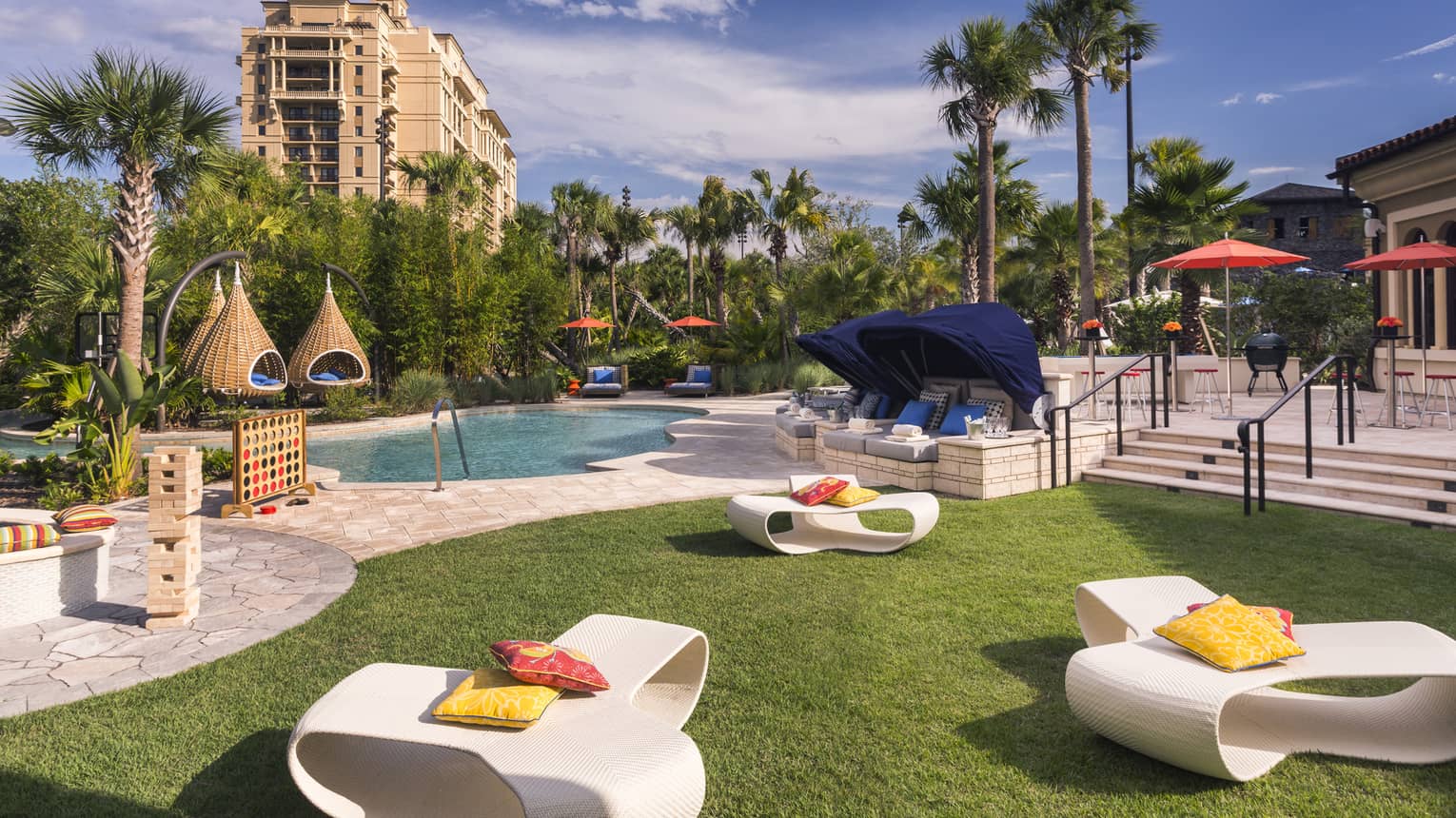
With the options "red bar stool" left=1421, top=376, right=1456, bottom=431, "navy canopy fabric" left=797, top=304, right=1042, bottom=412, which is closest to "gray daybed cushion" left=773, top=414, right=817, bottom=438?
"navy canopy fabric" left=797, top=304, right=1042, bottom=412

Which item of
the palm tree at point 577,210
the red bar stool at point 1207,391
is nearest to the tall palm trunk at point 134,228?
the red bar stool at point 1207,391

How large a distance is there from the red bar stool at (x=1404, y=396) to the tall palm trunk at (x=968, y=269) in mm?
9439

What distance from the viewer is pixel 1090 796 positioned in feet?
9.20

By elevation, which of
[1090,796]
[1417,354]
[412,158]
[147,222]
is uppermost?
[412,158]

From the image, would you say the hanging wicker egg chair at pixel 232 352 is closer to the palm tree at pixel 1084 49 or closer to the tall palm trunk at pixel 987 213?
the tall palm trunk at pixel 987 213

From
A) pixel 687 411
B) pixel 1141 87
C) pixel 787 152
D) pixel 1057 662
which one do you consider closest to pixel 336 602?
pixel 1057 662

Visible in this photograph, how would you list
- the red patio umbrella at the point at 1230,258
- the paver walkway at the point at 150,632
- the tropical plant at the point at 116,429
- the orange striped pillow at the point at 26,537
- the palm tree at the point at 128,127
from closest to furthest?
the paver walkway at the point at 150,632, the orange striped pillow at the point at 26,537, the tropical plant at the point at 116,429, the palm tree at the point at 128,127, the red patio umbrella at the point at 1230,258

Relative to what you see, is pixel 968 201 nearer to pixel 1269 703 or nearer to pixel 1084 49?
pixel 1084 49

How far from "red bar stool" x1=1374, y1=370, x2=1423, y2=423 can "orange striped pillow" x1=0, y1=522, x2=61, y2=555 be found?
13.0 m

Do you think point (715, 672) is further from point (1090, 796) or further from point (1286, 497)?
point (1286, 497)

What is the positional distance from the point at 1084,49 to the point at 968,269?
656 centimetres

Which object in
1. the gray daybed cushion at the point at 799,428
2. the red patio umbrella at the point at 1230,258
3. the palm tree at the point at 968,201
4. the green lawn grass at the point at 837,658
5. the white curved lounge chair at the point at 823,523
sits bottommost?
the green lawn grass at the point at 837,658

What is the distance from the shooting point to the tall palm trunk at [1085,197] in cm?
1670

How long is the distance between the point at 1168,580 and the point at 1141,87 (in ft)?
141
